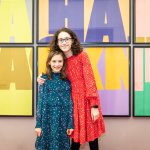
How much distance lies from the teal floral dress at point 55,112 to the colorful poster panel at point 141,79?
0.72m

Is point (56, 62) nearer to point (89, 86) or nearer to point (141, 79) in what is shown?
point (89, 86)

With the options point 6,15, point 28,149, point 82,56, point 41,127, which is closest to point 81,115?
point 41,127

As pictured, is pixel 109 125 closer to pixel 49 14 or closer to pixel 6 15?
pixel 49 14

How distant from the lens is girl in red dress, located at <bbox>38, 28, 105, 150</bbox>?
6.51 feet

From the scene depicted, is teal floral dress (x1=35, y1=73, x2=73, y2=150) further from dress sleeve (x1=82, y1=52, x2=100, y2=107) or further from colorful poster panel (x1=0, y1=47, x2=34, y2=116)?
colorful poster panel (x1=0, y1=47, x2=34, y2=116)

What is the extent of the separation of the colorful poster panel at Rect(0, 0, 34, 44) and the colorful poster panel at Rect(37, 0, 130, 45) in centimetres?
9

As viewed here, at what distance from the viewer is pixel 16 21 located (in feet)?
8.09

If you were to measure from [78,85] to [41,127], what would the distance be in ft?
1.31

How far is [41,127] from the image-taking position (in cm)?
201

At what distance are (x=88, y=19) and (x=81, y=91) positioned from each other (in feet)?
2.42

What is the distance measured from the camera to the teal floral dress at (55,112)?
1.98 meters

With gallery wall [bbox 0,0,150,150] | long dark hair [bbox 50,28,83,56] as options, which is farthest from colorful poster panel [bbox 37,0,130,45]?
long dark hair [bbox 50,28,83,56]

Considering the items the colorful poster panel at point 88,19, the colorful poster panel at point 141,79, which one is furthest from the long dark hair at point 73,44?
the colorful poster panel at point 141,79

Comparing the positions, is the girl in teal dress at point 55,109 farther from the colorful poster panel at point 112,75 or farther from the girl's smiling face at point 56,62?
the colorful poster panel at point 112,75
